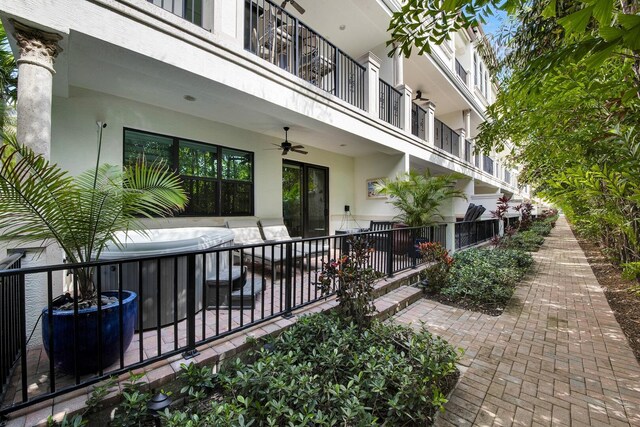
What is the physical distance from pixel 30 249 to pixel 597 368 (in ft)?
17.9

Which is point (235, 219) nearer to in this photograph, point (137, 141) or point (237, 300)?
point (137, 141)

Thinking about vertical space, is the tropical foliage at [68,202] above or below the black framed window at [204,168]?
below

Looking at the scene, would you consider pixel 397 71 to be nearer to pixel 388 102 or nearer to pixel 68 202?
pixel 388 102

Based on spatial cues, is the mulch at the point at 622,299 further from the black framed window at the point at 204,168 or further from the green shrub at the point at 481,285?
the black framed window at the point at 204,168

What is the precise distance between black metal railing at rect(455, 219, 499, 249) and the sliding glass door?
12.4 feet

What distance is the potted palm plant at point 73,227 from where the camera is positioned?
173cm

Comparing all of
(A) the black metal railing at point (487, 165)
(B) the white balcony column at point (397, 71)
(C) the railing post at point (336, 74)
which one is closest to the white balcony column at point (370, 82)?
(C) the railing post at point (336, 74)

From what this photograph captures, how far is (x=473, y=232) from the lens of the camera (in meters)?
8.48

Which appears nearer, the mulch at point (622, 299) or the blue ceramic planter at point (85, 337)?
the blue ceramic planter at point (85, 337)

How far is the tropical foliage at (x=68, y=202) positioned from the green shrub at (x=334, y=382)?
1.42m

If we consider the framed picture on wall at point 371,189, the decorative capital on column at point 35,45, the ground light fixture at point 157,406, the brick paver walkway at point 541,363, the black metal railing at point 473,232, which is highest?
the decorative capital on column at point 35,45

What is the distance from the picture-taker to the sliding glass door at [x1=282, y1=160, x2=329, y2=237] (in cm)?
757

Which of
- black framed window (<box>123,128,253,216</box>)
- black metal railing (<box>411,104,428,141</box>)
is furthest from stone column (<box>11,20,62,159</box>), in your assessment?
black metal railing (<box>411,104,428,141</box>)

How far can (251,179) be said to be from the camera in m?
6.52
